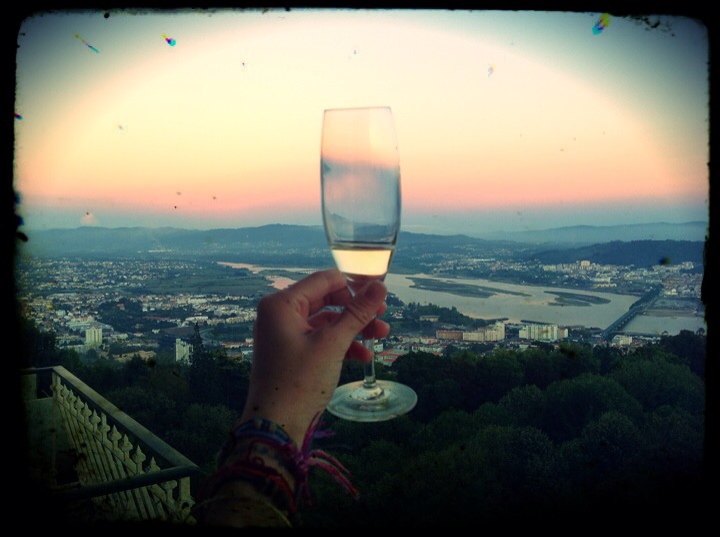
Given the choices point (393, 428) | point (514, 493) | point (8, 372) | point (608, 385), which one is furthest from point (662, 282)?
point (8, 372)

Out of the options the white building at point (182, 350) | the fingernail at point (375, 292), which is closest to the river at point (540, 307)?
the white building at point (182, 350)

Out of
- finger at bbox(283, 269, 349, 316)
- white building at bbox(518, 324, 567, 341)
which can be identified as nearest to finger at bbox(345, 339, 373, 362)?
finger at bbox(283, 269, 349, 316)

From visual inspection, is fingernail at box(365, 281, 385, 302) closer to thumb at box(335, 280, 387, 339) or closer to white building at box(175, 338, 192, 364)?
thumb at box(335, 280, 387, 339)

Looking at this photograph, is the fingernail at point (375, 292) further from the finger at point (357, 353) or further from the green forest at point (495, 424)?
the green forest at point (495, 424)

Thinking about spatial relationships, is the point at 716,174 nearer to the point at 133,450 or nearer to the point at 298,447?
the point at 298,447

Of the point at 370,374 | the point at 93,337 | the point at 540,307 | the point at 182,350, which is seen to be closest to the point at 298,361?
the point at 370,374

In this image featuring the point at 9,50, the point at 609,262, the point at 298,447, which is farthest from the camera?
the point at 609,262
